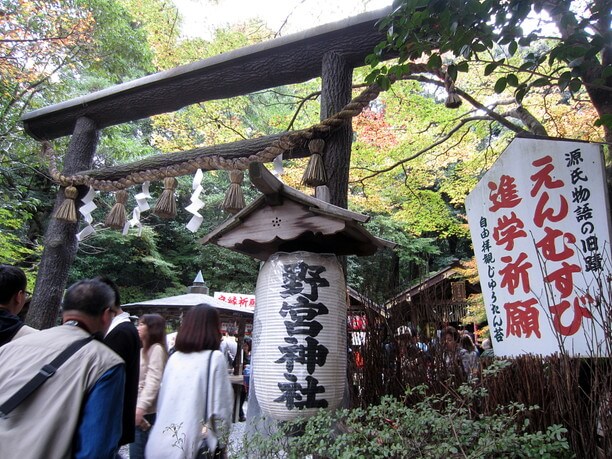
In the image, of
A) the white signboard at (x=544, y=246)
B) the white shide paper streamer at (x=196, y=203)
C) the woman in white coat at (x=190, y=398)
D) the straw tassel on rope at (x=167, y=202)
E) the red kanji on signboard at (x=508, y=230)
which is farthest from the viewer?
the straw tassel on rope at (x=167, y=202)

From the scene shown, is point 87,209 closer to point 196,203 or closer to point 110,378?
point 196,203

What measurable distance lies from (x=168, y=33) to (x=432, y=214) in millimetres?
6515

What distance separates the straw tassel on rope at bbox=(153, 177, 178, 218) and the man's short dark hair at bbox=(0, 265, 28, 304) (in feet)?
7.32

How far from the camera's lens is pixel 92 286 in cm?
220

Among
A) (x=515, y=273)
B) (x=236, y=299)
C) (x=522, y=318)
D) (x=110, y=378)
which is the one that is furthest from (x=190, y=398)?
(x=236, y=299)

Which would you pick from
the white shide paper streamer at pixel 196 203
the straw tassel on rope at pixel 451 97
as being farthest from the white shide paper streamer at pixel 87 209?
the straw tassel on rope at pixel 451 97

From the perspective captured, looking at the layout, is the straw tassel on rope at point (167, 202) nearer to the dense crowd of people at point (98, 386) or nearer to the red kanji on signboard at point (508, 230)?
the dense crowd of people at point (98, 386)

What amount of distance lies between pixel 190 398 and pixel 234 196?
2.09 m

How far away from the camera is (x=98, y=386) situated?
185 centimetres

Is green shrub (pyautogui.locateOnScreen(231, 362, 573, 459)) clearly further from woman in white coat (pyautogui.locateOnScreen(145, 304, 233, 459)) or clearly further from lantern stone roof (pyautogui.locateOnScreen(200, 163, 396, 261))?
lantern stone roof (pyautogui.locateOnScreen(200, 163, 396, 261))

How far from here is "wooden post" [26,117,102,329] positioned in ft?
17.9

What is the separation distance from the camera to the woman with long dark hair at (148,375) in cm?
315

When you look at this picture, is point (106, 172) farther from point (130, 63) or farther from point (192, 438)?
point (130, 63)

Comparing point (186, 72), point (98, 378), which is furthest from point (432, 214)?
point (98, 378)
